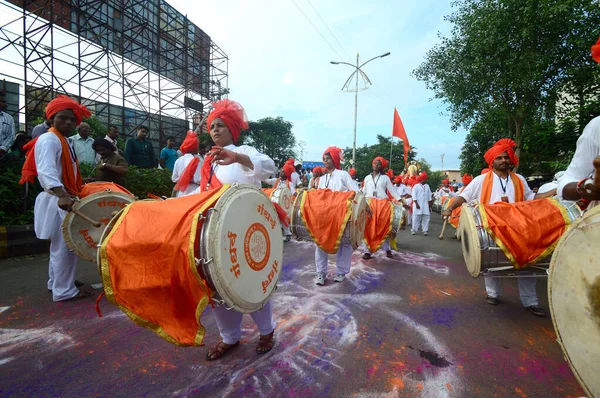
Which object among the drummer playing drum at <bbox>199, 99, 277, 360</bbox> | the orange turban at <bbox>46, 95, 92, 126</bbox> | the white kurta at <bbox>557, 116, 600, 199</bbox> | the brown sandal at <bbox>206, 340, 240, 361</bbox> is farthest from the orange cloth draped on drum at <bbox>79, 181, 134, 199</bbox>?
the white kurta at <bbox>557, 116, 600, 199</bbox>

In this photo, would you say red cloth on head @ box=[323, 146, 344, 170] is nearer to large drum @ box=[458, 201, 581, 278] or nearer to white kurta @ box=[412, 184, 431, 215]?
large drum @ box=[458, 201, 581, 278]

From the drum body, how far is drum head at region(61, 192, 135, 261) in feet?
6.18

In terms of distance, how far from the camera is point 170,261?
1842mm

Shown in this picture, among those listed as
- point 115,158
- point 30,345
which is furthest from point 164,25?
point 30,345

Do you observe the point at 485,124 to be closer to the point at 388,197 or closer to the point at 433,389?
the point at 388,197

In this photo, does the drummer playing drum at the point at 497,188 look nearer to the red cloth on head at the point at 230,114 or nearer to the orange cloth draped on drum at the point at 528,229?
the orange cloth draped on drum at the point at 528,229

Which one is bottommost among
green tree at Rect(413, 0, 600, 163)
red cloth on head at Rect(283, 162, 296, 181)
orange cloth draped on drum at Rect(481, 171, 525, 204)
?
orange cloth draped on drum at Rect(481, 171, 525, 204)

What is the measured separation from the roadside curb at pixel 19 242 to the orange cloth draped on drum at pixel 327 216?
Answer: 14.6 feet

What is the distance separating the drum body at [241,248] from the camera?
1832 millimetres

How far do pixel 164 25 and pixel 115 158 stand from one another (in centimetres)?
2189

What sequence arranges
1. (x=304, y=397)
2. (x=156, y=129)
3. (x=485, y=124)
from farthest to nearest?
(x=156, y=129)
(x=485, y=124)
(x=304, y=397)

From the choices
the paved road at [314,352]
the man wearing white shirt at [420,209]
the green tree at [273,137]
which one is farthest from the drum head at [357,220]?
the green tree at [273,137]

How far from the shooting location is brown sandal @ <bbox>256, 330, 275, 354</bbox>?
2.64 meters

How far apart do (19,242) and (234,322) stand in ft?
15.7
